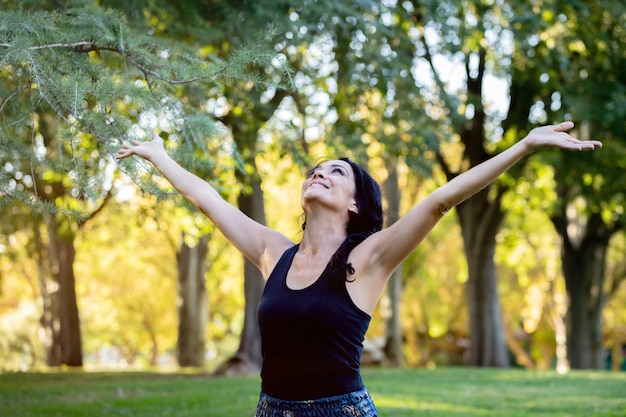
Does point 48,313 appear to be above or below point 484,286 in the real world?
above

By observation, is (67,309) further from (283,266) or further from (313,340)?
(313,340)

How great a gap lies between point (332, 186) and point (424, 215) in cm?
60

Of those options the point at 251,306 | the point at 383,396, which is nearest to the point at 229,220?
the point at 383,396

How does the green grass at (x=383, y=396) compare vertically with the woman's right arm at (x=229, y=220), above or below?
below

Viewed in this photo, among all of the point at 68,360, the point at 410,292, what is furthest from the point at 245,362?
the point at 410,292

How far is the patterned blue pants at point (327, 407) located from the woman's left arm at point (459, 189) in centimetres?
60

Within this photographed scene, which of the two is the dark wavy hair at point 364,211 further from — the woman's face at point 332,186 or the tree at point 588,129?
the tree at point 588,129

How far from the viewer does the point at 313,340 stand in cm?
311

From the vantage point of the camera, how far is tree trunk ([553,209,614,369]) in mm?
20672

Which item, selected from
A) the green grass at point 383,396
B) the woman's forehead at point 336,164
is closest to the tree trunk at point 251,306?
the green grass at point 383,396

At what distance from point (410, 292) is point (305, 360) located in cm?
3211

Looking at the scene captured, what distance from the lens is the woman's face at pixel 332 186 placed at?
138 inches

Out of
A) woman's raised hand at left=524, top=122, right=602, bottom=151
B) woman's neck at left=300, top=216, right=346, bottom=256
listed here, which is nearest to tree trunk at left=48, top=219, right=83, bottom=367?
woman's neck at left=300, top=216, right=346, bottom=256

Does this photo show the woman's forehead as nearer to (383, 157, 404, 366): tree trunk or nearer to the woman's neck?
the woman's neck
